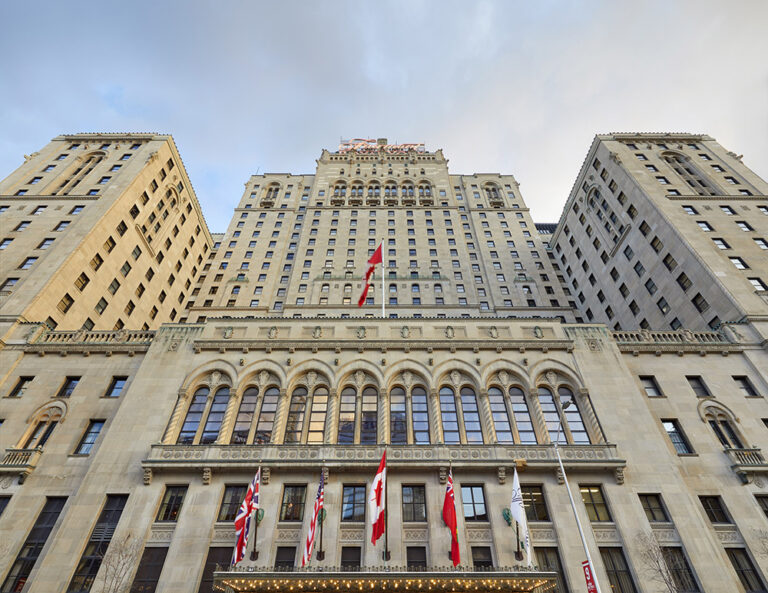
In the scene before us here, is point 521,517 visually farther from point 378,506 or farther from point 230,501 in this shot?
point 230,501

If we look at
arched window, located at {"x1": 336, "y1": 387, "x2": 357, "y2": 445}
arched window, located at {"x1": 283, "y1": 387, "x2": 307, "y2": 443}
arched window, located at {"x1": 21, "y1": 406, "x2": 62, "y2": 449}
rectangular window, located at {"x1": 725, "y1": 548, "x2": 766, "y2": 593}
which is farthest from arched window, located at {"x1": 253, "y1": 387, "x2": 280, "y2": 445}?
rectangular window, located at {"x1": 725, "y1": 548, "x2": 766, "y2": 593}

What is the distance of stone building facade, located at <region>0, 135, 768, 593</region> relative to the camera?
74.5 feet

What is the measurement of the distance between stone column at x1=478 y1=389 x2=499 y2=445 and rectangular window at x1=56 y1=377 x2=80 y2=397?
30083 mm

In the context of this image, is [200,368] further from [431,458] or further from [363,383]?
[431,458]

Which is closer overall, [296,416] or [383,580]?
[383,580]

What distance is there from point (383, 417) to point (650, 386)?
20.8m

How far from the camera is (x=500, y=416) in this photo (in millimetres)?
29672

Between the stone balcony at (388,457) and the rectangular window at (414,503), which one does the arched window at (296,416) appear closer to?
the stone balcony at (388,457)

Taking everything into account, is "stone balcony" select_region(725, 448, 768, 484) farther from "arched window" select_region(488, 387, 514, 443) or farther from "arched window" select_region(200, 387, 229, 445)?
"arched window" select_region(200, 387, 229, 445)

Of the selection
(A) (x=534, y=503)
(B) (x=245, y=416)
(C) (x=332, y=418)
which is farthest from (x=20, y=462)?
(A) (x=534, y=503)

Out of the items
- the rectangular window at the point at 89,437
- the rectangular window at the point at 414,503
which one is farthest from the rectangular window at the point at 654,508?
the rectangular window at the point at 89,437

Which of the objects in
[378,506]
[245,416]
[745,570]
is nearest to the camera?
[378,506]

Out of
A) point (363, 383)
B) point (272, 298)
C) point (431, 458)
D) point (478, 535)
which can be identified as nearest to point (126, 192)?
point (272, 298)

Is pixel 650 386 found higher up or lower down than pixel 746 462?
higher up
